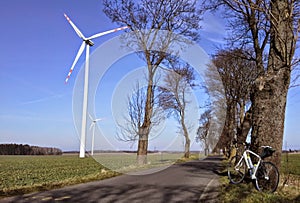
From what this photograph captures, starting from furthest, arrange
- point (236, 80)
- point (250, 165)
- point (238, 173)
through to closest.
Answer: point (236, 80) → point (238, 173) → point (250, 165)

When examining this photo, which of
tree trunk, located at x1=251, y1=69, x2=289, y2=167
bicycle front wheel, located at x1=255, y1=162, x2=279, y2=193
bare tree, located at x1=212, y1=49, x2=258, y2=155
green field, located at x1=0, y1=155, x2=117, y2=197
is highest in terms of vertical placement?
bare tree, located at x1=212, y1=49, x2=258, y2=155

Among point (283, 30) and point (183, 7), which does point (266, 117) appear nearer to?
point (283, 30)

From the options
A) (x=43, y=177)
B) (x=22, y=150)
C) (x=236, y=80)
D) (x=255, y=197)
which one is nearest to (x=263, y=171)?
(x=255, y=197)

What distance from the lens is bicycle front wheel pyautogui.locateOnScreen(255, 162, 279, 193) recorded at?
7.82 metres

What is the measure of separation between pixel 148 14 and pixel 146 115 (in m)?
6.28

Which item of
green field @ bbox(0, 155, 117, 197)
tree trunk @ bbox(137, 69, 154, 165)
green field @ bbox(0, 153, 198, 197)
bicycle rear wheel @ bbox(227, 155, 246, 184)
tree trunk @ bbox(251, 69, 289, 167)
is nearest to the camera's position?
tree trunk @ bbox(251, 69, 289, 167)

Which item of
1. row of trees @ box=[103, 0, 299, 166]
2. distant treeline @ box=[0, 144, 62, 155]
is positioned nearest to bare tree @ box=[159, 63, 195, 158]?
row of trees @ box=[103, 0, 299, 166]

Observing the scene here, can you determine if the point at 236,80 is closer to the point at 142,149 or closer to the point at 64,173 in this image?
the point at 142,149

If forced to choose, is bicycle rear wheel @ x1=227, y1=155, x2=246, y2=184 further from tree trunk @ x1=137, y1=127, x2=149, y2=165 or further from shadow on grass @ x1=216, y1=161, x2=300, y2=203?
tree trunk @ x1=137, y1=127, x2=149, y2=165

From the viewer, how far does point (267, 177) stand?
7910mm

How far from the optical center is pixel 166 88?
910 inches

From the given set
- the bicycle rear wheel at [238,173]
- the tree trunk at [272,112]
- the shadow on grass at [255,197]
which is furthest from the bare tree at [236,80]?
the shadow on grass at [255,197]

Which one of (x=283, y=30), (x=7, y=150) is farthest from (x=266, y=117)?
(x=7, y=150)

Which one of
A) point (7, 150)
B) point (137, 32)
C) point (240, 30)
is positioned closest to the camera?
point (240, 30)
